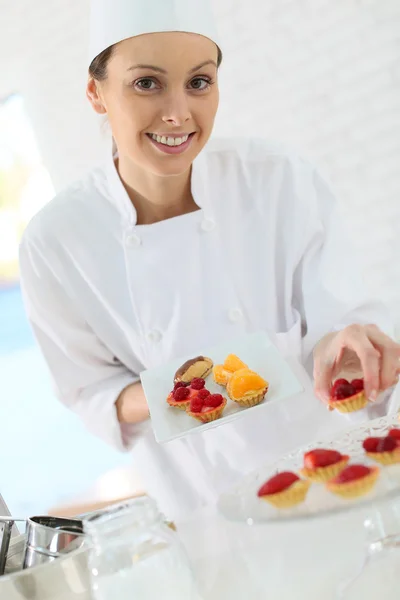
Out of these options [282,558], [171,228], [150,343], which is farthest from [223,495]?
[171,228]

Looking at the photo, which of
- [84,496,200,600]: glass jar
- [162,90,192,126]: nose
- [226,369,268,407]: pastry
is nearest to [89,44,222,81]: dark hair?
[162,90,192,126]: nose

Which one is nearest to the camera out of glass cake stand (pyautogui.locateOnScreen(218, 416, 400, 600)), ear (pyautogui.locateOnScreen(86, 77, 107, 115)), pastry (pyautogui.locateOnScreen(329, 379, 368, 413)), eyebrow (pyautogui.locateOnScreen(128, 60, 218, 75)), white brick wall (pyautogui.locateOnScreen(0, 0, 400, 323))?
glass cake stand (pyautogui.locateOnScreen(218, 416, 400, 600))

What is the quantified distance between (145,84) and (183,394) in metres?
0.57

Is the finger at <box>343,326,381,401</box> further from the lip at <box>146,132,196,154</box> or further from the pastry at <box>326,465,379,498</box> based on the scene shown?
the lip at <box>146,132,196,154</box>

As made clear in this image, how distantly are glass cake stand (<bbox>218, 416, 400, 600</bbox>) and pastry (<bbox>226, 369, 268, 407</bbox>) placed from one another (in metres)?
0.32

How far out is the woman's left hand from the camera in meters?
0.96

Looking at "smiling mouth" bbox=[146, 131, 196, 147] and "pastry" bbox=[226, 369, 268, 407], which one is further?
"smiling mouth" bbox=[146, 131, 196, 147]

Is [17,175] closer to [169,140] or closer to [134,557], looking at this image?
[169,140]

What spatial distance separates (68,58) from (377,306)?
8.86 ft

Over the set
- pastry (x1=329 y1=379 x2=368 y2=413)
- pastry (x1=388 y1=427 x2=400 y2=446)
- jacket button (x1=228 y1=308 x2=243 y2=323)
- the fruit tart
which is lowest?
pastry (x1=388 y1=427 x2=400 y2=446)

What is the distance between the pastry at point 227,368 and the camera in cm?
121

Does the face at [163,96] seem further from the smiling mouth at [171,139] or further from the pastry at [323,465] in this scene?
the pastry at [323,465]

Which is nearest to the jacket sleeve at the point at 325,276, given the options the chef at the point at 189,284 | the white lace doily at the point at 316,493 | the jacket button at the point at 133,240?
the chef at the point at 189,284

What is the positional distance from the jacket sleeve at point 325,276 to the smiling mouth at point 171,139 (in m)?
0.32
